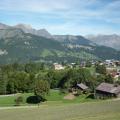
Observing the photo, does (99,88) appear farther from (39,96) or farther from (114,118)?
(114,118)

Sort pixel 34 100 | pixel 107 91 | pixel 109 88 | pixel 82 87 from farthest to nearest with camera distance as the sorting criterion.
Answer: pixel 82 87 < pixel 109 88 < pixel 107 91 < pixel 34 100

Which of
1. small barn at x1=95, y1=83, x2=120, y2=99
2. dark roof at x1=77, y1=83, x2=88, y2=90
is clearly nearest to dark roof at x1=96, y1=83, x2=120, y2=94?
small barn at x1=95, y1=83, x2=120, y2=99

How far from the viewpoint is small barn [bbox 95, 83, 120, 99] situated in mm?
113994

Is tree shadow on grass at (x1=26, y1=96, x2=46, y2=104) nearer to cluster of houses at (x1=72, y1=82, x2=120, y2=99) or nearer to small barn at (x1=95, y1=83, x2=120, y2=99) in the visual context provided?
cluster of houses at (x1=72, y1=82, x2=120, y2=99)

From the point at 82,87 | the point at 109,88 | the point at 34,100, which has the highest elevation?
the point at 109,88

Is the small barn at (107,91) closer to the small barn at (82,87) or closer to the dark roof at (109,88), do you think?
the dark roof at (109,88)

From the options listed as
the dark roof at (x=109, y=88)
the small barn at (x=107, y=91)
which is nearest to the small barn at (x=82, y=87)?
the dark roof at (x=109, y=88)

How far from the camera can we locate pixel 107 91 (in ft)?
384

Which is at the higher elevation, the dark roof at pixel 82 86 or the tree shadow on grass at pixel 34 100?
the dark roof at pixel 82 86

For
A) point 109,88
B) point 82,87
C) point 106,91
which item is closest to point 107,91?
point 106,91

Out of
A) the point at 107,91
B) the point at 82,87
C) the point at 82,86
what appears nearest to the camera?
A: the point at 107,91

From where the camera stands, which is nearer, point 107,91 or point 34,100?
point 34,100

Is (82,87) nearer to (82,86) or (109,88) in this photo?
(82,86)

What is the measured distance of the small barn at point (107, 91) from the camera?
374 feet
